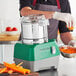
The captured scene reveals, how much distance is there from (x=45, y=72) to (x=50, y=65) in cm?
7

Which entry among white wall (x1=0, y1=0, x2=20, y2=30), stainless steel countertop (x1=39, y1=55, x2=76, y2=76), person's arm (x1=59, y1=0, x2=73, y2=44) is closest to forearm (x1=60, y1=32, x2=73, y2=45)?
person's arm (x1=59, y1=0, x2=73, y2=44)

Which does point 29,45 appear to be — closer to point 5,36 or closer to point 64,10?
point 64,10

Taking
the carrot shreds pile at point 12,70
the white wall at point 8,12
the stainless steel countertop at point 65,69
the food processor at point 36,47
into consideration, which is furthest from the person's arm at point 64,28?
the white wall at point 8,12

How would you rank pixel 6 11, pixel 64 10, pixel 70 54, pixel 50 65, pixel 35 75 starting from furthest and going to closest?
1. pixel 6 11
2. pixel 64 10
3. pixel 70 54
4. pixel 50 65
5. pixel 35 75

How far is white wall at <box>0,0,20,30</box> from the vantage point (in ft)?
12.4

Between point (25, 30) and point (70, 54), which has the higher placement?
point (25, 30)

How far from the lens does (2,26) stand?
386cm

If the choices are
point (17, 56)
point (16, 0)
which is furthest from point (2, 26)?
point (17, 56)

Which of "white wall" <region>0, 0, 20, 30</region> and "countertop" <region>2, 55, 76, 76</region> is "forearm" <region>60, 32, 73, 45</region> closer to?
"countertop" <region>2, 55, 76, 76</region>

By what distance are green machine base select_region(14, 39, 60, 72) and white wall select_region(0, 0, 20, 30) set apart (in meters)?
2.48

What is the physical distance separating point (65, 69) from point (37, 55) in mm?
215

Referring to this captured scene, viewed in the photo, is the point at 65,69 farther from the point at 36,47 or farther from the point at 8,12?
the point at 8,12

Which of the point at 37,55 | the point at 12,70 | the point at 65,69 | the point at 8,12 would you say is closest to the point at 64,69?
the point at 65,69

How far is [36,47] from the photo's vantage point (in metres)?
1.33
